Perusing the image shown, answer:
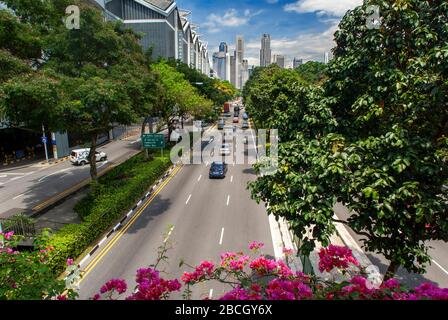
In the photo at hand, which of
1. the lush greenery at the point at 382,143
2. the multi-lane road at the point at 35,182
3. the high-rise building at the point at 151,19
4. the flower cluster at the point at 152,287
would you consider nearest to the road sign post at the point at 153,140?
the multi-lane road at the point at 35,182

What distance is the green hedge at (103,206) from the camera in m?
14.5

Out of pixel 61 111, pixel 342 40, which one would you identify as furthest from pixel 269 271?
pixel 61 111

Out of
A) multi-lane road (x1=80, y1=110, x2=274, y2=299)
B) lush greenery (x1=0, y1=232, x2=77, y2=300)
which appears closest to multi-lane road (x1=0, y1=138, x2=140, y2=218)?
multi-lane road (x1=80, y1=110, x2=274, y2=299)

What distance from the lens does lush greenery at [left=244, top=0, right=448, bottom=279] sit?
269 inches

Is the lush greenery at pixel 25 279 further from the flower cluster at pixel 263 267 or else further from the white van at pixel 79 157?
the white van at pixel 79 157

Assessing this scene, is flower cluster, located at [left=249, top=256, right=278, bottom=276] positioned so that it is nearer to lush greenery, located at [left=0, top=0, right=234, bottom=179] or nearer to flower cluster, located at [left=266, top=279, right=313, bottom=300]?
flower cluster, located at [left=266, top=279, right=313, bottom=300]

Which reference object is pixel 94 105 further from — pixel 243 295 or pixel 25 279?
pixel 243 295

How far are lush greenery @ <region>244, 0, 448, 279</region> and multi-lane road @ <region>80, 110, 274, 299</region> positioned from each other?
5674mm

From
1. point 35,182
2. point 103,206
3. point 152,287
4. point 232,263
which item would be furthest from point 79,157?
point 152,287

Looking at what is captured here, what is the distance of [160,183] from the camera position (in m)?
29.3

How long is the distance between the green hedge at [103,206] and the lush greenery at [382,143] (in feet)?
29.2

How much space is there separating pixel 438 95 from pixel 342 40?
4.68 metres
